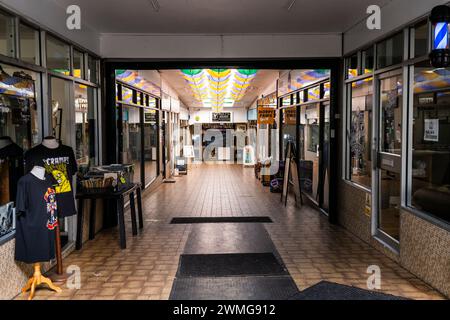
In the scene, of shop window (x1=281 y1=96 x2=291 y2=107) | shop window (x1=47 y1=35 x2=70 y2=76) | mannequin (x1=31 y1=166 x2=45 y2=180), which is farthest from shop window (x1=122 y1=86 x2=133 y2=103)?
mannequin (x1=31 y1=166 x2=45 y2=180)

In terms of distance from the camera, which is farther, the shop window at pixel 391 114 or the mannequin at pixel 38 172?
the shop window at pixel 391 114

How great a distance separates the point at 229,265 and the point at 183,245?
1.06 meters

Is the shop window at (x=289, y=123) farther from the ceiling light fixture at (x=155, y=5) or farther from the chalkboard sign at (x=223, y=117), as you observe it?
the chalkboard sign at (x=223, y=117)

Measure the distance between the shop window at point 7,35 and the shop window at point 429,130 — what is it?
3.85 meters

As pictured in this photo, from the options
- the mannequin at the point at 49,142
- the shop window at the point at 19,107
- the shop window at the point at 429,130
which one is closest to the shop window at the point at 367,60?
the shop window at the point at 429,130

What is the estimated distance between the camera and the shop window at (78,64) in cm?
563

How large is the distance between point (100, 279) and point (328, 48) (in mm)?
4554

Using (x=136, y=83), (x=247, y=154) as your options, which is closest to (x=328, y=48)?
(x=136, y=83)

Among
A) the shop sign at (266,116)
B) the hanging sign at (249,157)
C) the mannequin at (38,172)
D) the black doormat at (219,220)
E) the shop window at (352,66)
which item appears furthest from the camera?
the hanging sign at (249,157)

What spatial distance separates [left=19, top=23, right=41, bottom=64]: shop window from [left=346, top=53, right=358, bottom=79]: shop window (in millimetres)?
4042

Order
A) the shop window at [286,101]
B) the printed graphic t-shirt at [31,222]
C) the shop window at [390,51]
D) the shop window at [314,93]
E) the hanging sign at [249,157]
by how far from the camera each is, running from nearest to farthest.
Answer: the printed graphic t-shirt at [31,222] → the shop window at [390,51] → the shop window at [314,93] → the shop window at [286,101] → the hanging sign at [249,157]

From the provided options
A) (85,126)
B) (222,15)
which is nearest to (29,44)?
(85,126)

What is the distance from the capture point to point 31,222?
3.70 metres

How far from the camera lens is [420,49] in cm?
429
